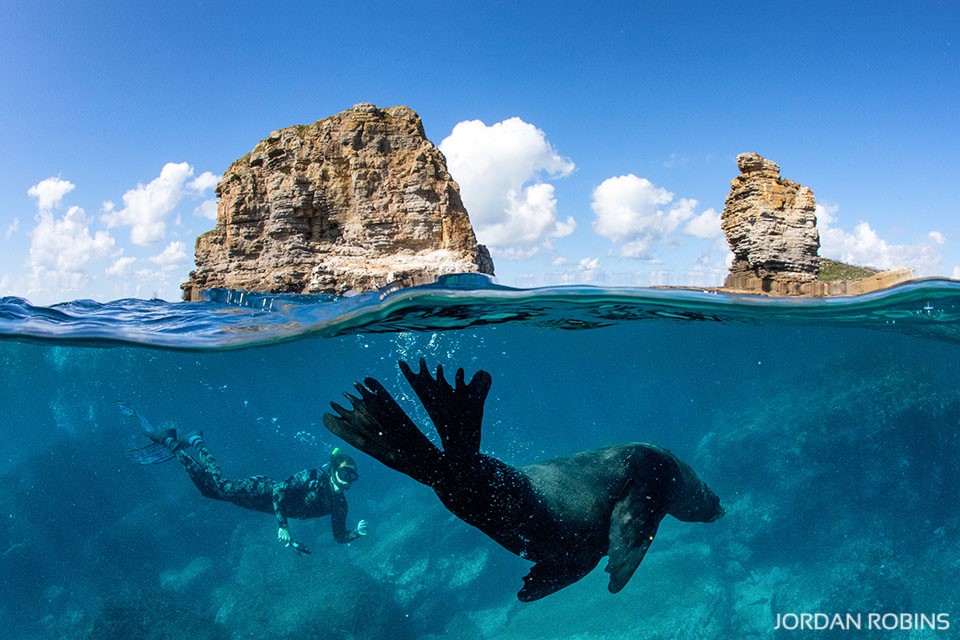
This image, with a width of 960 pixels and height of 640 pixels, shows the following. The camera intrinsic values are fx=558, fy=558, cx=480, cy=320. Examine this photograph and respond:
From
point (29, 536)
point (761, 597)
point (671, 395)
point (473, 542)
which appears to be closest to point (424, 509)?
point (473, 542)

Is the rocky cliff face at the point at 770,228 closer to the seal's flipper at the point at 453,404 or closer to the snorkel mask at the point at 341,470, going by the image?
the snorkel mask at the point at 341,470

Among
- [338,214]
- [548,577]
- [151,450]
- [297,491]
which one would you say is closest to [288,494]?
[297,491]

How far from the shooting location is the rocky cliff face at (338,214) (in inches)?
784

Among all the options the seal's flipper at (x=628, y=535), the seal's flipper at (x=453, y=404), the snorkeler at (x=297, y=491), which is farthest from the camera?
the snorkeler at (x=297, y=491)

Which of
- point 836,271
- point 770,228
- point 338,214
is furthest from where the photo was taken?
point 338,214

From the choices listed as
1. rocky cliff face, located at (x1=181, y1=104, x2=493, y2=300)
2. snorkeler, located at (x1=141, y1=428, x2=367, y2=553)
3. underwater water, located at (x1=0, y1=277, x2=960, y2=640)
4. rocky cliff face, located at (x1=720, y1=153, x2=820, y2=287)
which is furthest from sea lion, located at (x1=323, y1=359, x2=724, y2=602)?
rocky cliff face, located at (x1=181, y1=104, x2=493, y2=300)

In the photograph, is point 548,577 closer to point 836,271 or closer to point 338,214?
point 836,271

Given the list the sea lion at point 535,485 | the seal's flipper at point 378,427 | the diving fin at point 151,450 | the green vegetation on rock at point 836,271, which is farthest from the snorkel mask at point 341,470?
the green vegetation on rock at point 836,271

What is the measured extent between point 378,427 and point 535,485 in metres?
1.64

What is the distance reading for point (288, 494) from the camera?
38.6 feet

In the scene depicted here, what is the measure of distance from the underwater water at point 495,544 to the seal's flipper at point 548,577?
6.07m

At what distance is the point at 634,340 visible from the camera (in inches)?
759

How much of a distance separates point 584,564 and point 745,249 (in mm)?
11862

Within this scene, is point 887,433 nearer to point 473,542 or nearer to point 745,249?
point 745,249
